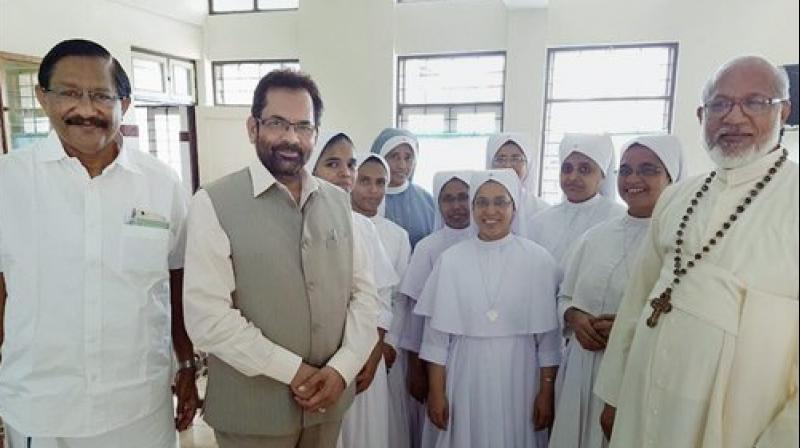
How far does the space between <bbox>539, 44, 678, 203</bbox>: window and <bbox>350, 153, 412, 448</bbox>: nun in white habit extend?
4384mm

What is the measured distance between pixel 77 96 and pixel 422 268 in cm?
160

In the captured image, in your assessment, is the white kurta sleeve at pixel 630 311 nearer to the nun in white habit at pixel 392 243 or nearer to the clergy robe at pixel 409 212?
the nun in white habit at pixel 392 243

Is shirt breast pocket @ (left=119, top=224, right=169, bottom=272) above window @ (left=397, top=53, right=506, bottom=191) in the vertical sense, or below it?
below

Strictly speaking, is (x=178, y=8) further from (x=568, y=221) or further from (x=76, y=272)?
(x=76, y=272)

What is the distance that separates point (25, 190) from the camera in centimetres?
143

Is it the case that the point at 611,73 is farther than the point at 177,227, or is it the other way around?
the point at 611,73

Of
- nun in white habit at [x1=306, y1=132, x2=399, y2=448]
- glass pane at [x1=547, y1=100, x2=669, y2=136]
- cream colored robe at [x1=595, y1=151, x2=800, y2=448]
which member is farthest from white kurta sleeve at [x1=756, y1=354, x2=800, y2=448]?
glass pane at [x1=547, y1=100, x2=669, y2=136]

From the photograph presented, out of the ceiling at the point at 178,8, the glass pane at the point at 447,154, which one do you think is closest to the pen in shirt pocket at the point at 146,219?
the glass pane at the point at 447,154

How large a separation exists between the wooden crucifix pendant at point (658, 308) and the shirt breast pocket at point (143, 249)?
144cm

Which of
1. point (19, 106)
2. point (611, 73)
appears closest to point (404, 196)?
point (19, 106)

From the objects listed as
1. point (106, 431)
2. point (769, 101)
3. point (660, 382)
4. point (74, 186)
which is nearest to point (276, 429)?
point (106, 431)

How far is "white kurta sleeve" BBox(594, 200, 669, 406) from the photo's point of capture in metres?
1.55

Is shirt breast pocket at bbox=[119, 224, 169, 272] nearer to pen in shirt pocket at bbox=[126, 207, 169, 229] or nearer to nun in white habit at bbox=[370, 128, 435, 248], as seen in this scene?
pen in shirt pocket at bbox=[126, 207, 169, 229]

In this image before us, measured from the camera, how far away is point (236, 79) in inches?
288
